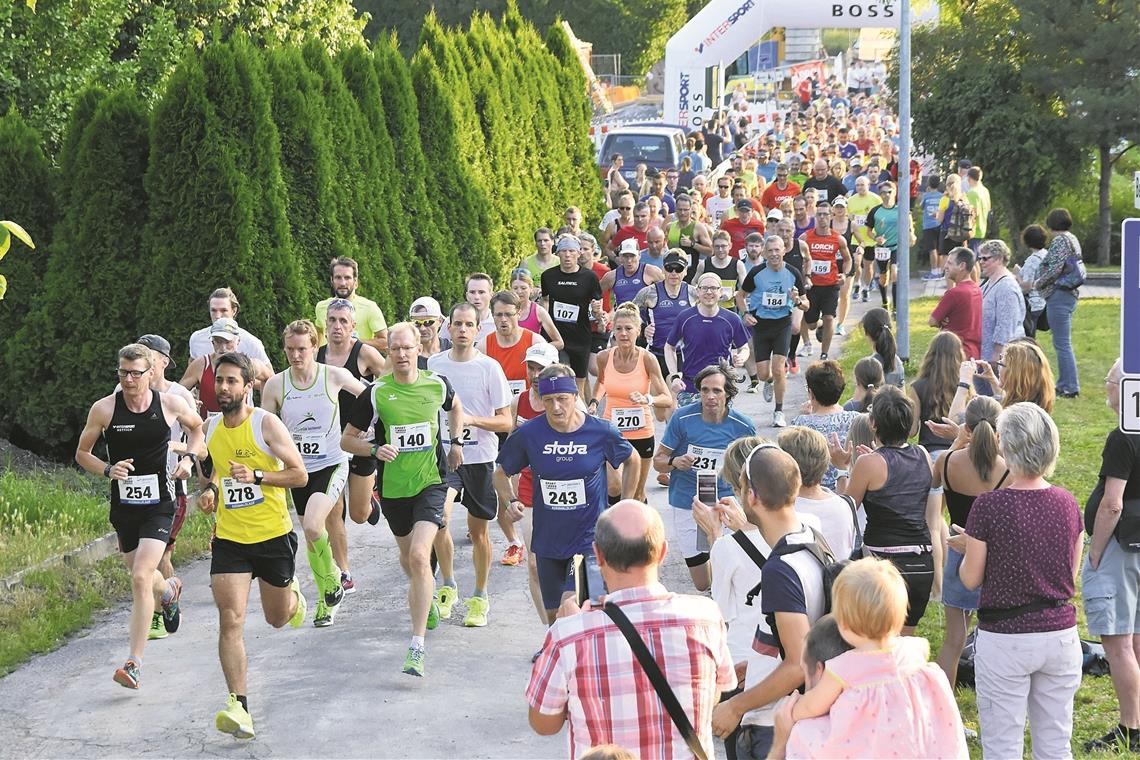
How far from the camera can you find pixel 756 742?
512cm

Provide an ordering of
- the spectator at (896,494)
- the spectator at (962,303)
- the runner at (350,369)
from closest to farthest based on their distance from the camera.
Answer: the spectator at (896,494) < the runner at (350,369) < the spectator at (962,303)

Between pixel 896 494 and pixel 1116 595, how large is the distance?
3.65ft

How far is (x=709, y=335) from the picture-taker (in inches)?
470

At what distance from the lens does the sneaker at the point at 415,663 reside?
8.27 metres

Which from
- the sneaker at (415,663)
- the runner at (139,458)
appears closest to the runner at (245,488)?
the runner at (139,458)

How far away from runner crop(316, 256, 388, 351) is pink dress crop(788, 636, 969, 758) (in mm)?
7543

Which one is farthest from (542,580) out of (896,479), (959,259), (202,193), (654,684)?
(202,193)

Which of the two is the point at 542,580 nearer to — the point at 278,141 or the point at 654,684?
the point at 654,684

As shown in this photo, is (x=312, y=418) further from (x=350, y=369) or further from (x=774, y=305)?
(x=774, y=305)

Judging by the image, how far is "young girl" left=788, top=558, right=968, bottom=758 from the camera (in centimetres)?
418

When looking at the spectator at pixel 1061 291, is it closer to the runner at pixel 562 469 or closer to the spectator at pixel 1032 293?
the spectator at pixel 1032 293

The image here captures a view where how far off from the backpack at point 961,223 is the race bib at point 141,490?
567 inches

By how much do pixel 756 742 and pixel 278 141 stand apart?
1007 cm

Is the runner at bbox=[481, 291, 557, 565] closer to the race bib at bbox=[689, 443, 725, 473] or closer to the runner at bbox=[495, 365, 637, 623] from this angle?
the race bib at bbox=[689, 443, 725, 473]
